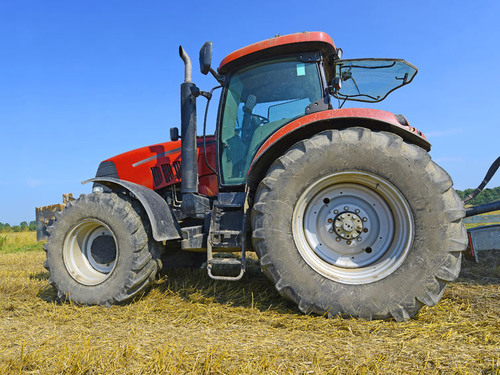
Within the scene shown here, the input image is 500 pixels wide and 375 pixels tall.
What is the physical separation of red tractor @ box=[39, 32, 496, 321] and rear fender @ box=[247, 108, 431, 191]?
0.01 metres

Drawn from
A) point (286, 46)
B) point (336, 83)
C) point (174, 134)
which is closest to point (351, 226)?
point (336, 83)

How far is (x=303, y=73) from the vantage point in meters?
3.12

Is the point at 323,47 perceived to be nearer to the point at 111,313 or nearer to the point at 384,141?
the point at 384,141

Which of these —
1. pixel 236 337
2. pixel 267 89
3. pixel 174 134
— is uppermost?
pixel 267 89

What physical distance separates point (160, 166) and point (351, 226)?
2482mm

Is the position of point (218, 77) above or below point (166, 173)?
above

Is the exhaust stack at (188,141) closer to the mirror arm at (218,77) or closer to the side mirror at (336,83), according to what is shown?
the mirror arm at (218,77)

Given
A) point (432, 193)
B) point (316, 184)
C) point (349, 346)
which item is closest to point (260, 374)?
point (349, 346)

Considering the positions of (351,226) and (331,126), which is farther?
(331,126)

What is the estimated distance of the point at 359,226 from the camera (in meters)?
2.55

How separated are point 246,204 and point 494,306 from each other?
6.66 feet

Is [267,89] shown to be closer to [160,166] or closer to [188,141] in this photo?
[188,141]

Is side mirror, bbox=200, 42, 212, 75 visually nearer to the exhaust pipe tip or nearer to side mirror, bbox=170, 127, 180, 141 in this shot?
the exhaust pipe tip

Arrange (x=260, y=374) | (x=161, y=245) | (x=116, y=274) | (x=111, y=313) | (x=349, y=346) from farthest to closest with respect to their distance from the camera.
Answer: (x=161, y=245)
(x=116, y=274)
(x=111, y=313)
(x=349, y=346)
(x=260, y=374)
